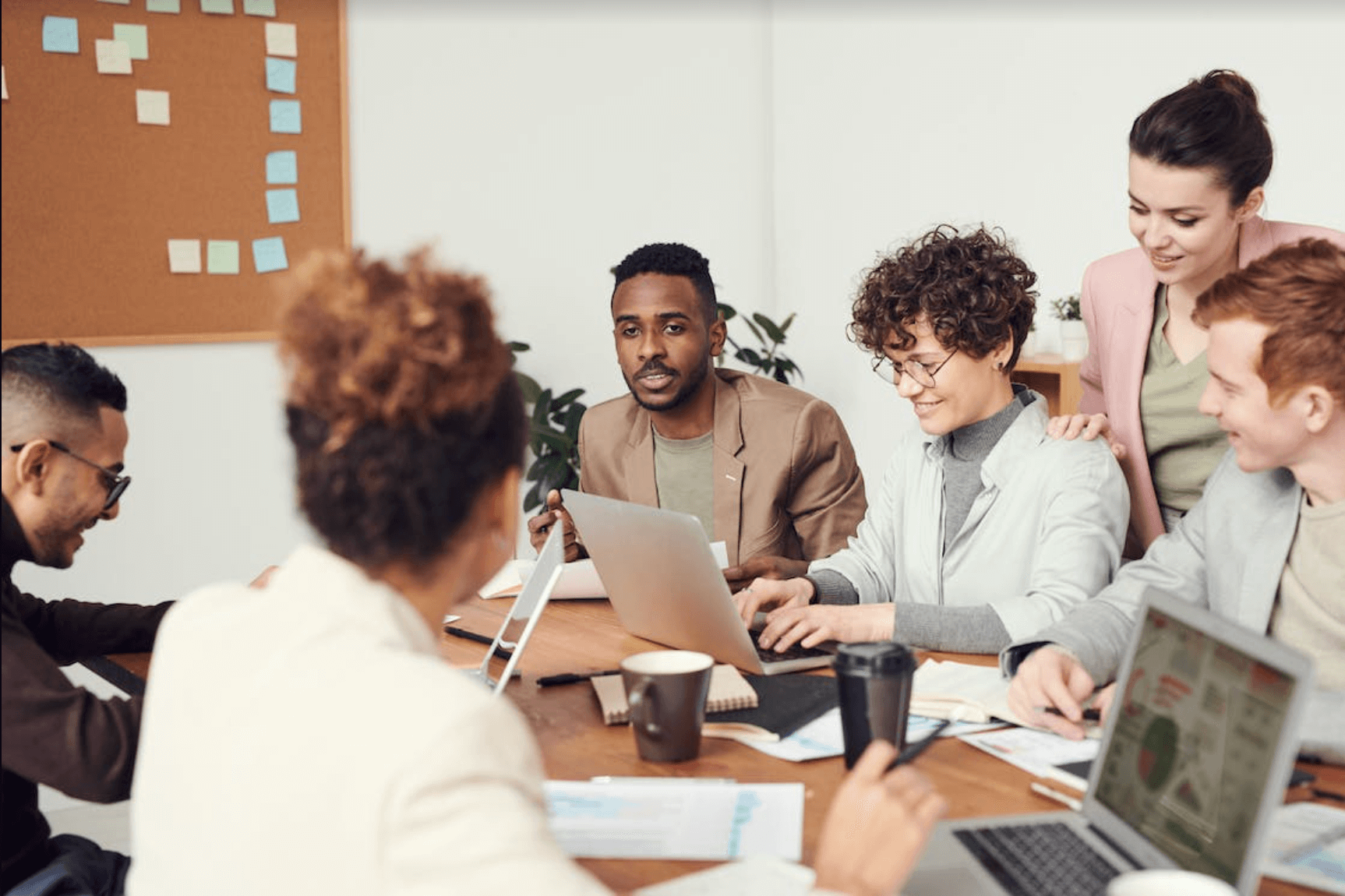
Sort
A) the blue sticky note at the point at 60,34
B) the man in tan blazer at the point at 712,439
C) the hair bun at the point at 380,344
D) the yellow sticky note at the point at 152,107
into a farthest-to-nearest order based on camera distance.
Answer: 1. the yellow sticky note at the point at 152,107
2. the blue sticky note at the point at 60,34
3. the man in tan blazer at the point at 712,439
4. the hair bun at the point at 380,344

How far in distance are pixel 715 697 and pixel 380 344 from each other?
0.78m

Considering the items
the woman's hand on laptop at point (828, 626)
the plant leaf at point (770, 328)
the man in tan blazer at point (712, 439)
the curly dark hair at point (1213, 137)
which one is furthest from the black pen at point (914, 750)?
the plant leaf at point (770, 328)

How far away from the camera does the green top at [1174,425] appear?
2184 mm

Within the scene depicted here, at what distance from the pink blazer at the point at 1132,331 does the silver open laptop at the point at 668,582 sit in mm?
790

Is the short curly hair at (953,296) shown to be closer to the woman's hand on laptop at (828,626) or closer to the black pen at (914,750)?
the woman's hand on laptop at (828,626)

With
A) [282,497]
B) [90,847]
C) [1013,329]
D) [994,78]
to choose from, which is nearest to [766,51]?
[994,78]

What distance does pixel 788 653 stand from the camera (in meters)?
1.75

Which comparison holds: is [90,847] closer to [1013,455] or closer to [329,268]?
[329,268]

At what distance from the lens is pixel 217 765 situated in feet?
2.83

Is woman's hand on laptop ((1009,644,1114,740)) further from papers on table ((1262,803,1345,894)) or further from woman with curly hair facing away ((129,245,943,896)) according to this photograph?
woman with curly hair facing away ((129,245,943,896))

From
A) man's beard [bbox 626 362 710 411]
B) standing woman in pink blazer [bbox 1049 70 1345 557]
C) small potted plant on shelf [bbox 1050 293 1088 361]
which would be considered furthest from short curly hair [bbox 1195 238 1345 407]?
small potted plant on shelf [bbox 1050 293 1088 361]

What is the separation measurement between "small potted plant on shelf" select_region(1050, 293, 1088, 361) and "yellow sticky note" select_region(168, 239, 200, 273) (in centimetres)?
234

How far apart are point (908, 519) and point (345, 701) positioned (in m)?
1.45

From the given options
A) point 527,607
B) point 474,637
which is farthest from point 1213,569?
point 474,637
